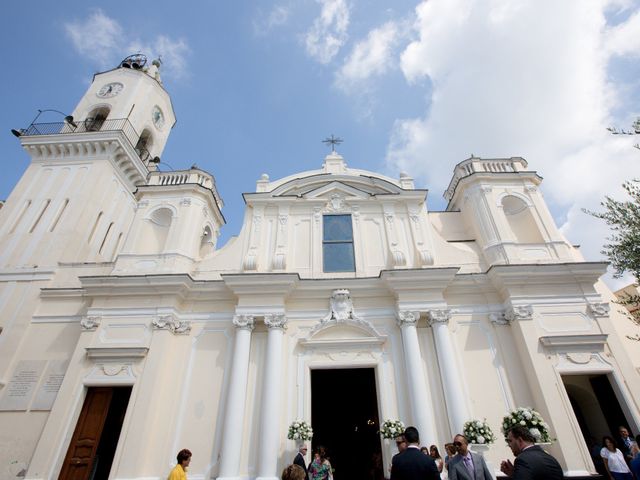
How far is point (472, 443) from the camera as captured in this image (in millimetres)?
8078

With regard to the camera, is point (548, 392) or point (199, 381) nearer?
point (548, 392)

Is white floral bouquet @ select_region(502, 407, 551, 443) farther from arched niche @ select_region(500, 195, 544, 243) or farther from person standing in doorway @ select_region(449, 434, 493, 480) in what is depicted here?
arched niche @ select_region(500, 195, 544, 243)

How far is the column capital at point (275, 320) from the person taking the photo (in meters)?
10.3

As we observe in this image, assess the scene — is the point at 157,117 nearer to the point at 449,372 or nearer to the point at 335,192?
the point at 335,192

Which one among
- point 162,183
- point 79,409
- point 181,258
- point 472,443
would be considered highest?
point 162,183

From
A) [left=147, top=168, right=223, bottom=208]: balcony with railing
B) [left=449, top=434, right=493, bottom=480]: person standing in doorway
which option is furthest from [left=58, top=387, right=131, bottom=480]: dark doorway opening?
[left=449, top=434, right=493, bottom=480]: person standing in doorway

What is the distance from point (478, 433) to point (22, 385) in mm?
12766

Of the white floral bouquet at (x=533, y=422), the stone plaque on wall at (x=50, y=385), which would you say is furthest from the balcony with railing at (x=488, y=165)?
the stone plaque on wall at (x=50, y=385)

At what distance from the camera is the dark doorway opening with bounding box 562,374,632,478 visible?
9258mm

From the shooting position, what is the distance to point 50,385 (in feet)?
33.9

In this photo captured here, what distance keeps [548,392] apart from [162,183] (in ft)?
48.4

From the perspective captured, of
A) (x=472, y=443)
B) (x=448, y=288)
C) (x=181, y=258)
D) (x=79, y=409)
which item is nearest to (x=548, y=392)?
(x=472, y=443)

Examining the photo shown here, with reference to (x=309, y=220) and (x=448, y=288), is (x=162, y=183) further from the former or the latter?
(x=448, y=288)

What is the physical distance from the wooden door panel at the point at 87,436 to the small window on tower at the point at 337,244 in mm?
7551
